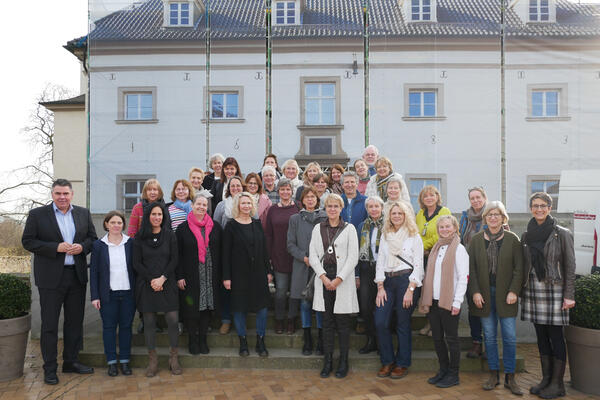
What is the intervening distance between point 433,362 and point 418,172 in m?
5.25

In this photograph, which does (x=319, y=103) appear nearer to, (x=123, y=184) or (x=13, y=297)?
(x=123, y=184)

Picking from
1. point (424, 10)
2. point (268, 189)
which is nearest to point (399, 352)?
point (268, 189)

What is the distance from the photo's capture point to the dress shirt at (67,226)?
464 centimetres

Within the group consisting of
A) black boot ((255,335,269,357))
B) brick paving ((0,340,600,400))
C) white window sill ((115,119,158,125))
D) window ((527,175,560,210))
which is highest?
white window sill ((115,119,158,125))

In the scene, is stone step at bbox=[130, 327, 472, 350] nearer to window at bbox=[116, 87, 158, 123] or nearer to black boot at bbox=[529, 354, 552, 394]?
black boot at bbox=[529, 354, 552, 394]

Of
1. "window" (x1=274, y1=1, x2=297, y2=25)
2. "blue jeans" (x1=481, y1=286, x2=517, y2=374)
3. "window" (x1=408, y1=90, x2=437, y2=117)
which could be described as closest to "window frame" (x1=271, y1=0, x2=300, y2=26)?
"window" (x1=274, y1=1, x2=297, y2=25)

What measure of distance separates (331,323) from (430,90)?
6520mm

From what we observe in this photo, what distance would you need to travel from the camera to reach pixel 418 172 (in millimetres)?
9414

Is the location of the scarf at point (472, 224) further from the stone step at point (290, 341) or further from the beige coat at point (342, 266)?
the beige coat at point (342, 266)

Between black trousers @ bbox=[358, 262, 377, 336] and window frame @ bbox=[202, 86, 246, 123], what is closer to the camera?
black trousers @ bbox=[358, 262, 377, 336]

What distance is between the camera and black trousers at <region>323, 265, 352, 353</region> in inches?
177

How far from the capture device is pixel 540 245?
4.14 meters

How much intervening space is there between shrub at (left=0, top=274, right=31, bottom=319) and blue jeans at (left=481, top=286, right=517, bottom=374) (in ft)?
15.1

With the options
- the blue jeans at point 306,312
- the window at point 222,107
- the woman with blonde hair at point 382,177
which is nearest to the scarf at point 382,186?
the woman with blonde hair at point 382,177
